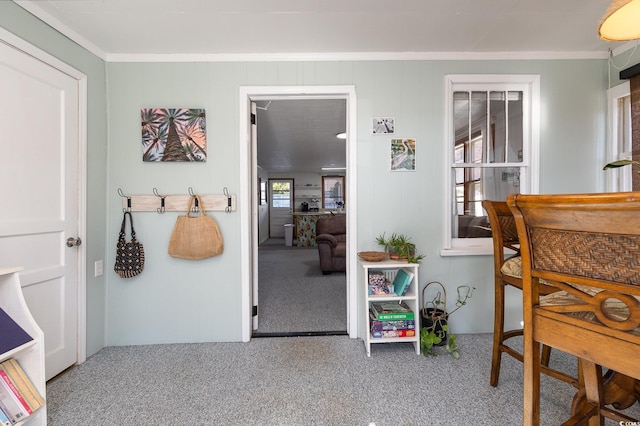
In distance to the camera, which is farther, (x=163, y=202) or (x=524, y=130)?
(x=524, y=130)

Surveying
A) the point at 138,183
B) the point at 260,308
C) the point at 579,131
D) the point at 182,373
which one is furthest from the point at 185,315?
the point at 579,131

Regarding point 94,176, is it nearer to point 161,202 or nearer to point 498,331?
point 161,202

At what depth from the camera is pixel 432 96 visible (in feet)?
8.00

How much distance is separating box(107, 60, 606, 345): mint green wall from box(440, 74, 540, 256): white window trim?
0.05 meters

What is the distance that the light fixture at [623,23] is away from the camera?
1.20 metres

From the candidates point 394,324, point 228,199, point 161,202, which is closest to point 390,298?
point 394,324

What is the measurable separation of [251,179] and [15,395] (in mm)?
1835

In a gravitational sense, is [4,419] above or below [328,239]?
below

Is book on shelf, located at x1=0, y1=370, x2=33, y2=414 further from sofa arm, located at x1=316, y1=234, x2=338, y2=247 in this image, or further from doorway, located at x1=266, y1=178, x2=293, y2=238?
doorway, located at x1=266, y1=178, x2=293, y2=238

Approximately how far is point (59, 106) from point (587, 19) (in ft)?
12.1

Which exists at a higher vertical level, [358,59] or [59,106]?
[358,59]

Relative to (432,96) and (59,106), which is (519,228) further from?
(59,106)

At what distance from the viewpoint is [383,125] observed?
2.43 m

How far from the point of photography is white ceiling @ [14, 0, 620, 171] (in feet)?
5.98
